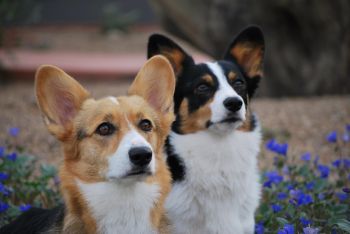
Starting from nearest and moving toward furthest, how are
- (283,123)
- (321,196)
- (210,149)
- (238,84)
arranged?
(210,149) → (238,84) → (321,196) → (283,123)

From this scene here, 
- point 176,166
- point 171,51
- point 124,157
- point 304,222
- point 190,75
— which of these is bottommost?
point 304,222

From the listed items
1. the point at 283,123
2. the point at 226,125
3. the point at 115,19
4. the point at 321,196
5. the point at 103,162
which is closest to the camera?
the point at 103,162

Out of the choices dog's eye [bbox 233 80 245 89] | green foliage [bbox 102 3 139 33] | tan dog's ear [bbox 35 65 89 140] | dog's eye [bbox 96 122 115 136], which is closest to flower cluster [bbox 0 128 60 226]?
tan dog's ear [bbox 35 65 89 140]

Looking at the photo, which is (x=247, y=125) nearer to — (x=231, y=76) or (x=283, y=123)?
(x=231, y=76)

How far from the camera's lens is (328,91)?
8742mm

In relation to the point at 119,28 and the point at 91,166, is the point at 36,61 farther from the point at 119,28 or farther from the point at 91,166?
the point at 91,166

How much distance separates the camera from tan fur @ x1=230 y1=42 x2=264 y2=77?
15.2 feet

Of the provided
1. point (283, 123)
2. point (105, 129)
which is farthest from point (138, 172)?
point (283, 123)

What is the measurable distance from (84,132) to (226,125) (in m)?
1.08

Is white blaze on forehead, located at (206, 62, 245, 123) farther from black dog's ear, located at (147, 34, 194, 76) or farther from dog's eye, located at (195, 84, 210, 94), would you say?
black dog's ear, located at (147, 34, 194, 76)

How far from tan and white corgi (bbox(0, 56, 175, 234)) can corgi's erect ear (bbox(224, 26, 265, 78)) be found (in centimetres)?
123

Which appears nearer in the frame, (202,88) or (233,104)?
(233,104)

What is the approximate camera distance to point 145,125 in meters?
3.56

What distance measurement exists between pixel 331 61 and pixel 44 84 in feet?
19.4
